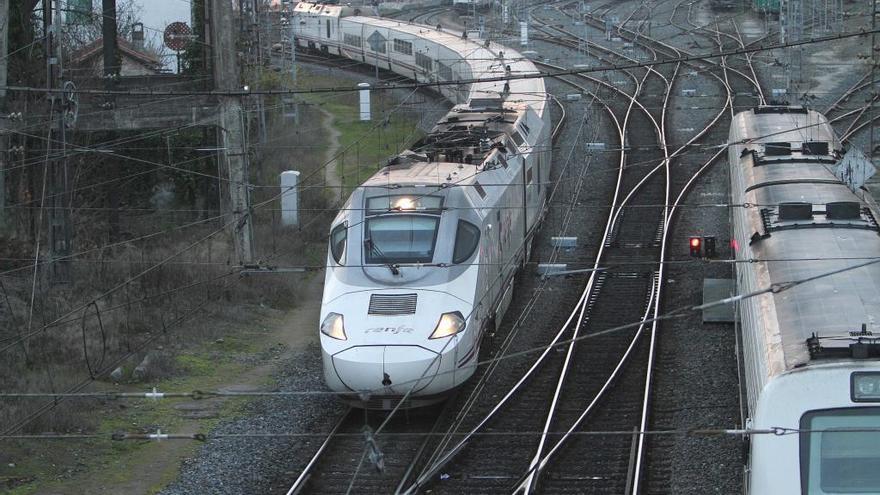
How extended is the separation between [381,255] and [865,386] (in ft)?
30.4

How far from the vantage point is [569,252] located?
26797mm

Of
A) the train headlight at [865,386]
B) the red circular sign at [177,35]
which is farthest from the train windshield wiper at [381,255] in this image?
the red circular sign at [177,35]

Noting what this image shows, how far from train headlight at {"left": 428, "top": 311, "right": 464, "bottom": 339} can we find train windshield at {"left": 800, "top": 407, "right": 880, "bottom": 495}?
7428mm

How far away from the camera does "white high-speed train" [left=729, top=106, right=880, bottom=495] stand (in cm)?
993

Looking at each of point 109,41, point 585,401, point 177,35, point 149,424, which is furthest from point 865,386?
point 177,35

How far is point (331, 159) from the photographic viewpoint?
35.4m

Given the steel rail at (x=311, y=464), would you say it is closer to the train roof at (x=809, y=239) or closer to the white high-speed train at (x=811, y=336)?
the white high-speed train at (x=811, y=336)

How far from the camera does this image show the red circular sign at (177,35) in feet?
119

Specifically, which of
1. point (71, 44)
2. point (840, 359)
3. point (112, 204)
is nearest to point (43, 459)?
point (840, 359)

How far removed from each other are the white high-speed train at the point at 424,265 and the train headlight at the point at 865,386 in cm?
498

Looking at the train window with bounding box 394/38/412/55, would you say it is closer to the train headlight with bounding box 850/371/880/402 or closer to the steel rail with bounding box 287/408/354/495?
the steel rail with bounding box 287/408/354/495

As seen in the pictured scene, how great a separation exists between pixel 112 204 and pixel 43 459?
12.5m

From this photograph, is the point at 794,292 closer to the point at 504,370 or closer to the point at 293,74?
the point at 504,370

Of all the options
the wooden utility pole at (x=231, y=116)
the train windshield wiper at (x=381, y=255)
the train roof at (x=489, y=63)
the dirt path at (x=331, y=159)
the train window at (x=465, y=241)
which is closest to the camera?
the train windshield wiper at (x=381, y=255)
